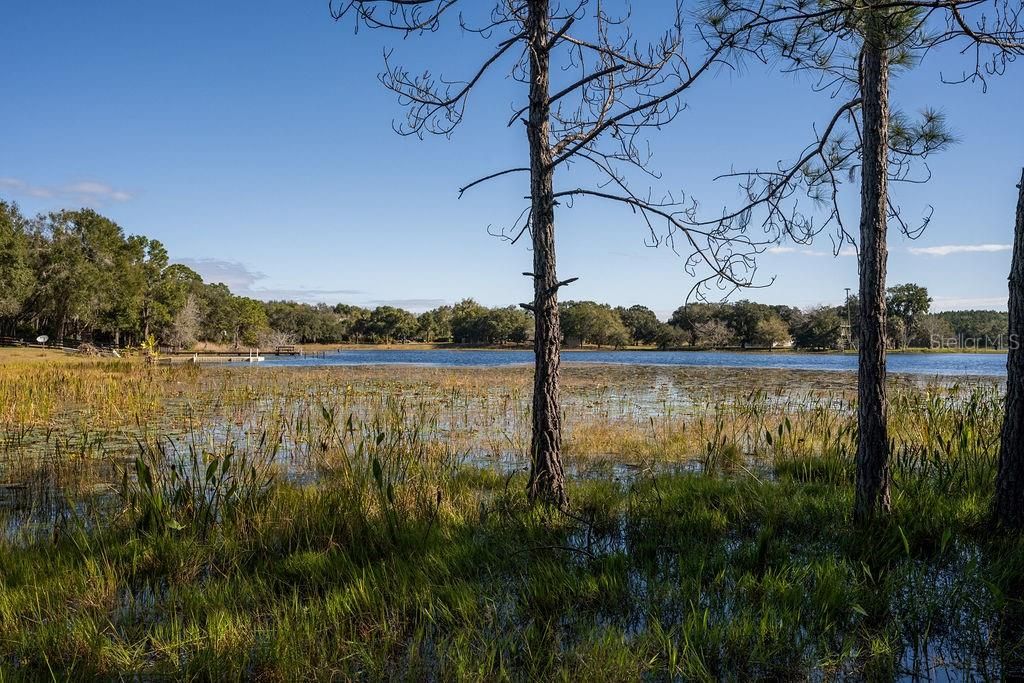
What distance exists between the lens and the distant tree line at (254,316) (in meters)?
54.5

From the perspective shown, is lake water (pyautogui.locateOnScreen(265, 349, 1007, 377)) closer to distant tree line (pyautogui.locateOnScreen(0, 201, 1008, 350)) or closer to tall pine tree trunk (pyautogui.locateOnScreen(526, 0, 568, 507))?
distant tree line (pyautogui.locateOnScreen(0, 201, 1008, 350))

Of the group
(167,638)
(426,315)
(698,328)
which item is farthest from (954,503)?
(426,315)

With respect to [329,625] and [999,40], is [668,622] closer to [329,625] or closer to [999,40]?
[329,625]

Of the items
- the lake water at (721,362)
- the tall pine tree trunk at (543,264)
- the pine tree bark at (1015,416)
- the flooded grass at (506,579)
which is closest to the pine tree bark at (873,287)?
the flooded grass at (506,579)

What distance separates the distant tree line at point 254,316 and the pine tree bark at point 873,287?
2.94 feet

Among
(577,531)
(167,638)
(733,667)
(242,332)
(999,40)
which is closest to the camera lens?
(733,667)

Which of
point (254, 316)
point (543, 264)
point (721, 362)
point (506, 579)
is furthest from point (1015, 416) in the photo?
Answer: point (254, 316)

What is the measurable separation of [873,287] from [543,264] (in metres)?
2.70

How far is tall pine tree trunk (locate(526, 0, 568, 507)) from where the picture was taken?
5500 millimetres

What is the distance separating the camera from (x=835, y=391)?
70.5 ft

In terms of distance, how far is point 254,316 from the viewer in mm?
91750

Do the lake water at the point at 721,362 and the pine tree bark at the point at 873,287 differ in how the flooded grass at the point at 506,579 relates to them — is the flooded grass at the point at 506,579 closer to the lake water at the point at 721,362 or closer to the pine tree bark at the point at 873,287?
the pine tree bark at the point at 873,287

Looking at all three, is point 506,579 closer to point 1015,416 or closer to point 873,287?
point 873,287

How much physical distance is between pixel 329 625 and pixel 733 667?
216 centimetres
